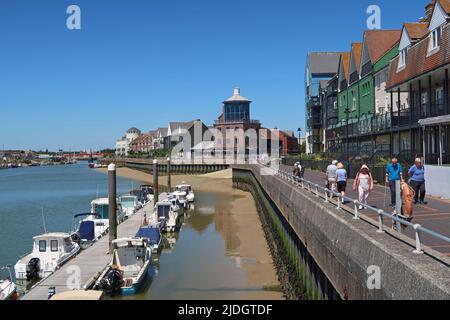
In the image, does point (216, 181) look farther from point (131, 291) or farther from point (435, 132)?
point (131, 291)

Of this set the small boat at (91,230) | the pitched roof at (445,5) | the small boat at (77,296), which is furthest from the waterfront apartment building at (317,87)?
the small boat at (77,296)

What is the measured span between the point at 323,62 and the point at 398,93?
48.1m

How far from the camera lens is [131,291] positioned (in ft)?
62.0

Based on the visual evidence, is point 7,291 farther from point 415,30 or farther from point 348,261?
point 415,30

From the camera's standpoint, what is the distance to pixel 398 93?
3145 centimetres

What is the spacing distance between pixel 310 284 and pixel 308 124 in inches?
2587

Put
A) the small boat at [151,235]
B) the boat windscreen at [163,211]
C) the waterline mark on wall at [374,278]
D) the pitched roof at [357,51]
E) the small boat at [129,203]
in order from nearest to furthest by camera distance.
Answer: the waterline mark on wall at [374,278] < the small boat at [151,235] < the boat windscreen at [163,211] < the small boat at [129,203] < the pitched roof at [357,51]

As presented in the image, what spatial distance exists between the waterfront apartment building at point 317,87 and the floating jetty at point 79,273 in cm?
5362

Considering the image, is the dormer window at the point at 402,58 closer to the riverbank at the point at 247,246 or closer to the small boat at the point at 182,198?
the riverbank at the point at 247,246

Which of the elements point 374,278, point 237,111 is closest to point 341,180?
point 374,278

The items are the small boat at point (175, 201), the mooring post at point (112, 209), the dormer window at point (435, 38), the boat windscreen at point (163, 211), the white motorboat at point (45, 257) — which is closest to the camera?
the white motorboat at point (45, 257)

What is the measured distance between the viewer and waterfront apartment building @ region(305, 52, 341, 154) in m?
75.4

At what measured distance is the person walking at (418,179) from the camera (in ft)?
55.3
